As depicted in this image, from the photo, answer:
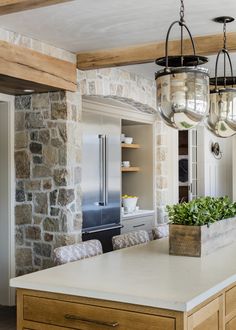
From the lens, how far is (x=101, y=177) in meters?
5.90

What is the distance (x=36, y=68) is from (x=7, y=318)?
251cm

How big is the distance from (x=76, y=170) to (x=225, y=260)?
Answer: 2.43 metres

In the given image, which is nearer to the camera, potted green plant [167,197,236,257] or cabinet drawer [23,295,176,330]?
cabinet drawer [23,295,176,330]

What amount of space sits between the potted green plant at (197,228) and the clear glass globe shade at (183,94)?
916 millimetres

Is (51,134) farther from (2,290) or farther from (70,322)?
(70,322)

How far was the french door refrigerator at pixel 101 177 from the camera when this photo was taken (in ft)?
18.4

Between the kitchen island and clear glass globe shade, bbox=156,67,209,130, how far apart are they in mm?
876

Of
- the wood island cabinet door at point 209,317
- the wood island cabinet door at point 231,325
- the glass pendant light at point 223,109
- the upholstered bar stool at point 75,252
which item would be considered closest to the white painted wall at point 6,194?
the upholstered bar stool at point 75,252

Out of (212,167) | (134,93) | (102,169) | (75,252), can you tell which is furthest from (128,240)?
(212,167)

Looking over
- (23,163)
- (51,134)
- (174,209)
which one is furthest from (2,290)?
(174,209)

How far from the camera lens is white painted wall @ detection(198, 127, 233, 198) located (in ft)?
29.6

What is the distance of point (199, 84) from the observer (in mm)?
2672

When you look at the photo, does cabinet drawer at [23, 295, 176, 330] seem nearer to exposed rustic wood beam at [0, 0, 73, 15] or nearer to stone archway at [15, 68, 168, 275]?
exposed rustic wood beam at [0, 0, 73, 15]

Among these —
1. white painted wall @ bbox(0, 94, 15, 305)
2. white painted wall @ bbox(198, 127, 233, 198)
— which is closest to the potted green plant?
white painted wall @ bbox(0, 94, 15, 305)
